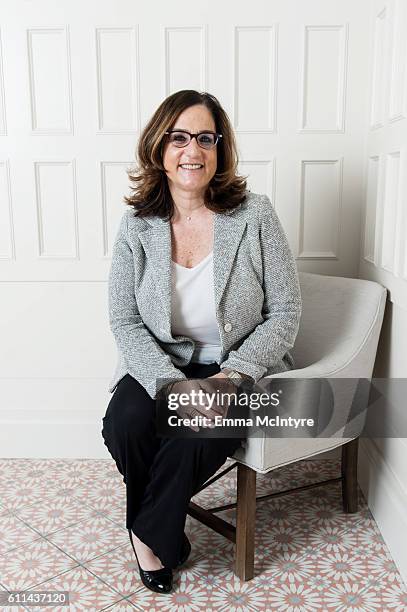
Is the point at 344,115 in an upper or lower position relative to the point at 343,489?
upper

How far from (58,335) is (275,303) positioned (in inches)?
42.3

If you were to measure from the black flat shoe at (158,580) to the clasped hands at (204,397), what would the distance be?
1.40ft

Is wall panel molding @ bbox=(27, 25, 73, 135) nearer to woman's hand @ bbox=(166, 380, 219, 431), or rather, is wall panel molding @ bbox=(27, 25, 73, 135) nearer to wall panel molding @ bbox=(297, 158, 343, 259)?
wall panel molding @ bbox=(297, 158, 343, 259)

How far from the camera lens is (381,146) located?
213 cm

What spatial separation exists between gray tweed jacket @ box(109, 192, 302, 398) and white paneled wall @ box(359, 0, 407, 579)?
0.34 metres

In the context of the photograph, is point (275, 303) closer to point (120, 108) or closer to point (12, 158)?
point (120, 108)

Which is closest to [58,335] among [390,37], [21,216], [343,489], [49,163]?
[21,216]

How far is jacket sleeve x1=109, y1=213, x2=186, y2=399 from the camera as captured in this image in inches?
72.4

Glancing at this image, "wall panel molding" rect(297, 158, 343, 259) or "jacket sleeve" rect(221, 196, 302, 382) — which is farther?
"wall panel molding" rect(297, 158, 343, 259)

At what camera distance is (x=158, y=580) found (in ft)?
5.85

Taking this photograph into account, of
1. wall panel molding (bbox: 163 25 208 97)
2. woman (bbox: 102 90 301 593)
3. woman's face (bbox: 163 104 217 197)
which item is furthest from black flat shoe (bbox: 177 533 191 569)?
wall panel molding (bbox: 163 25 208 97)

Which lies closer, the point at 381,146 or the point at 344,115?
the point at 381,146

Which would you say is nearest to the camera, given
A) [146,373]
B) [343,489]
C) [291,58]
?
[146,373]

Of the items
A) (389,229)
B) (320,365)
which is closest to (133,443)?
(320,365)
